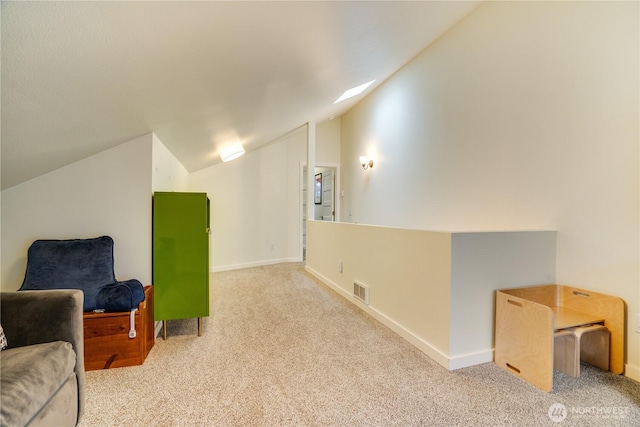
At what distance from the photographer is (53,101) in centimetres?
135

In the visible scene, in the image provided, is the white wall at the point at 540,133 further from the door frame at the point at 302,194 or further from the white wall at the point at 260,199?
the white wall at the point at 260,199

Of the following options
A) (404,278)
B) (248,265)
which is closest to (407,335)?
(404,278)

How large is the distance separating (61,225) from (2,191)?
1.48 ft

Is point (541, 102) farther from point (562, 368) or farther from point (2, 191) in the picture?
point (2, 191)

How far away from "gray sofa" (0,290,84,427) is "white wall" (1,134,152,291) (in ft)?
2.81

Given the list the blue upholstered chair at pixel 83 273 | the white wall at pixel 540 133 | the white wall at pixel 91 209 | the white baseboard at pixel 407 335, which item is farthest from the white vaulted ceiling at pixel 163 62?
the white baseboard at pixel 407 335

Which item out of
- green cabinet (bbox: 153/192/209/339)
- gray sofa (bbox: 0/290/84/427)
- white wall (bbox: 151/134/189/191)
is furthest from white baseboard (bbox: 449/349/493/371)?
white wall (bbox: 151/134/189/191)

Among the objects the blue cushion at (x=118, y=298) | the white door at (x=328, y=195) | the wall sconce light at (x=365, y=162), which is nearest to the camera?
the blue cushion at (x=118, y=298)

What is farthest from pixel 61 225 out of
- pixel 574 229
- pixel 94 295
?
pixel 574 229

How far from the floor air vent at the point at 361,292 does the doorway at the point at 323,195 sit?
2802 millimetres

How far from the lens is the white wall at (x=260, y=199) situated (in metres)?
4.75

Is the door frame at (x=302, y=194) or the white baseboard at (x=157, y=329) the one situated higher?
the door frame at (x=302, y=194)

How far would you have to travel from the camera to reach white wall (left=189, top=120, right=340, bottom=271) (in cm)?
475

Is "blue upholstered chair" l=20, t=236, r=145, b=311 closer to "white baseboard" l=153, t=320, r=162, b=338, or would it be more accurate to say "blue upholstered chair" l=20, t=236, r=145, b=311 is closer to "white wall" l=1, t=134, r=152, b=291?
"white wall" l=1, t=134, r=152, b=291
